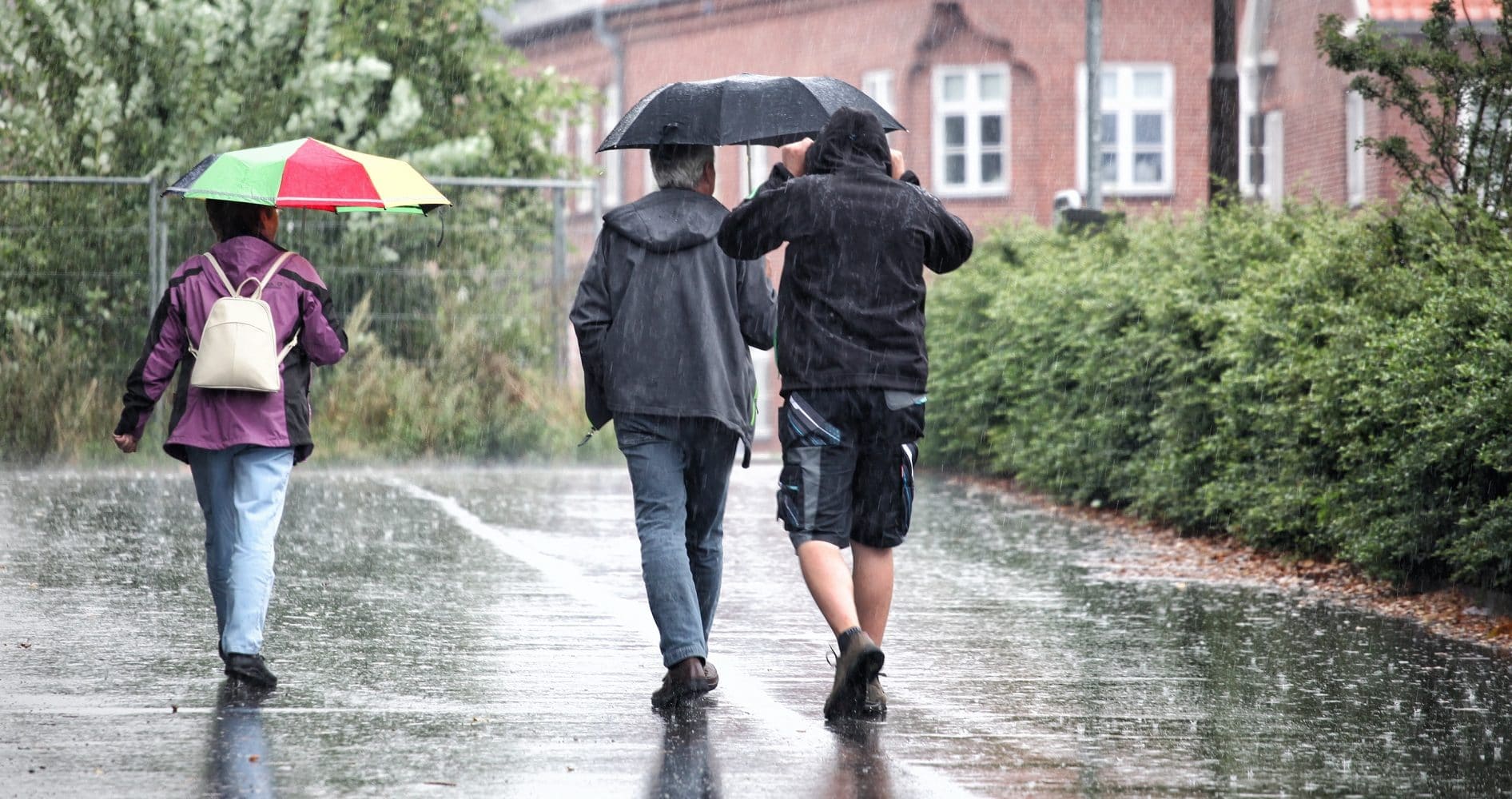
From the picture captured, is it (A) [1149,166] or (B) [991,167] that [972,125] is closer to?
(B) [991,167]

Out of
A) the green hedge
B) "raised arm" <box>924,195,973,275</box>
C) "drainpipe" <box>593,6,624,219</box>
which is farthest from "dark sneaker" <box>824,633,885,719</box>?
"drainpipe" <box>593,6,624,219</box>

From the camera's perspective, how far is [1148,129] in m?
31.8

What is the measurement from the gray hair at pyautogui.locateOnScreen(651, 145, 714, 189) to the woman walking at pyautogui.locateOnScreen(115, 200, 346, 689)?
3.90 feet

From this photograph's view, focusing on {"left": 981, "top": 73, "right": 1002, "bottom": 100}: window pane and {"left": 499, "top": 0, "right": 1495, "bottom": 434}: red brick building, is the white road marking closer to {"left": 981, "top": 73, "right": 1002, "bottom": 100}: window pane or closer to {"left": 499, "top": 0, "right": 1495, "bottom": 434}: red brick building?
{"left": 499, "top": 0, "right": 1495, "bottom": 434}: red brick building

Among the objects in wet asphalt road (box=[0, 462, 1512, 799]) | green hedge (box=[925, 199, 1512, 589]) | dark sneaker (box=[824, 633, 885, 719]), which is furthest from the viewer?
green hedge (box=[925, 199, 1512, 589])

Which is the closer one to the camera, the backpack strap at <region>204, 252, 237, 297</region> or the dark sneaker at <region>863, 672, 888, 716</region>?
the dark sneaker at <region>863, 672, 888, 716</region>

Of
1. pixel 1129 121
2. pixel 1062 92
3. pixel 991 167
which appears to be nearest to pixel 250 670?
pixel 1062 92

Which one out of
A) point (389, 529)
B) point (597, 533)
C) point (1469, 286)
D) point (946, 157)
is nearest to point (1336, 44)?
point (1469, 286)

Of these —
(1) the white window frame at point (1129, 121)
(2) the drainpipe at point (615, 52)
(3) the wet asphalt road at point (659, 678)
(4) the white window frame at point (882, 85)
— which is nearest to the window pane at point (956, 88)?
(4) the white window frame at point (882, 85)

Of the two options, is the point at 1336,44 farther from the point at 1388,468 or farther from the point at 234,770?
the point at 234,770

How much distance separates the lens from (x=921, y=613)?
351 inches

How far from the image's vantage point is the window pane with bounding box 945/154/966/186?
3183cm

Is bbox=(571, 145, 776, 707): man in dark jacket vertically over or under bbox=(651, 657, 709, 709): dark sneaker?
over

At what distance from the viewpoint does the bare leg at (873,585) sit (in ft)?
21.6
